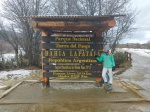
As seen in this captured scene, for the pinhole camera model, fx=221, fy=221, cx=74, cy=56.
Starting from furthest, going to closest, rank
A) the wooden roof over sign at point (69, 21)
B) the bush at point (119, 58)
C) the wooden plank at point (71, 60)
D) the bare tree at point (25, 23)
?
1. the bush at point (119, 58)
2. the bare tree at point (25, 23)
3. the wooden plank at point (71, 60)
4. the wooden roof over sign at point (69, 21)

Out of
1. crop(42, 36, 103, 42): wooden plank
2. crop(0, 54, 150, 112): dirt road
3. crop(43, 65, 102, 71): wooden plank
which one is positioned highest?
crop(42, 36, 103, 42): wooden plank

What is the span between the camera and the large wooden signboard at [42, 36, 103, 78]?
8.70 meters

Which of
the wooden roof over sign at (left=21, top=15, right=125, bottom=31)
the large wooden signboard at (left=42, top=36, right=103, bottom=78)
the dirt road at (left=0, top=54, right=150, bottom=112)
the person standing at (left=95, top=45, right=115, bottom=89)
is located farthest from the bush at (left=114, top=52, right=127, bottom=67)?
the wooden roof over sign at (left=21, top=15, right=125, bottom=31)

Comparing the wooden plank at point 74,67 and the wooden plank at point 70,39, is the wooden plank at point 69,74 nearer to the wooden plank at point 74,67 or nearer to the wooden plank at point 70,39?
the wooden plank at point 74,67

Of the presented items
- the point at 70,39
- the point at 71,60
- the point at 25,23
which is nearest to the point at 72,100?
the point at 71,60

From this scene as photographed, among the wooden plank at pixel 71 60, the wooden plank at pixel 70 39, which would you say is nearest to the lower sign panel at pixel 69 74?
the wooden plank at pixel 71 60

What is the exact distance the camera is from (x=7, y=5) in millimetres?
19953

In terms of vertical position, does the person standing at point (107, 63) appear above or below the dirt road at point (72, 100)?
above

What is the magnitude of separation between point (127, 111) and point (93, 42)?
3473 mm

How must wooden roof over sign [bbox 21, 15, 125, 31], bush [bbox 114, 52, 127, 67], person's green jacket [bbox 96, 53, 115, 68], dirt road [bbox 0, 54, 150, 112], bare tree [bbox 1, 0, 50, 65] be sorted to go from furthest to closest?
bush [bbox 114, 52, 127, 67]
bare tree [bbox 1, 0, 50, 65]
person's green jacket [bbox 96, 53, 115, 68]
wooden roof over sign [bbox 21, 15, 125, 31]
dirt road [bbox 0, 54, 150, 112]

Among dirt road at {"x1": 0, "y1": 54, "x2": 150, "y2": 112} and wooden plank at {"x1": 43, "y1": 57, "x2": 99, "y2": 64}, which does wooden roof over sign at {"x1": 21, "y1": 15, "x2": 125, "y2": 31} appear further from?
dirt road at {"x1": 0, "y1": 54, "x2": 150, "y2": 112}

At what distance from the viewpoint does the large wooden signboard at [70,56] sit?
342 inches

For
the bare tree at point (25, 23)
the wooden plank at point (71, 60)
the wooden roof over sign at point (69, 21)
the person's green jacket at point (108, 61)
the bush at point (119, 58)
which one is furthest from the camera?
the bush at point (119, 58)

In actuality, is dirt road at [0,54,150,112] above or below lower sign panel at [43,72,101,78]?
below
